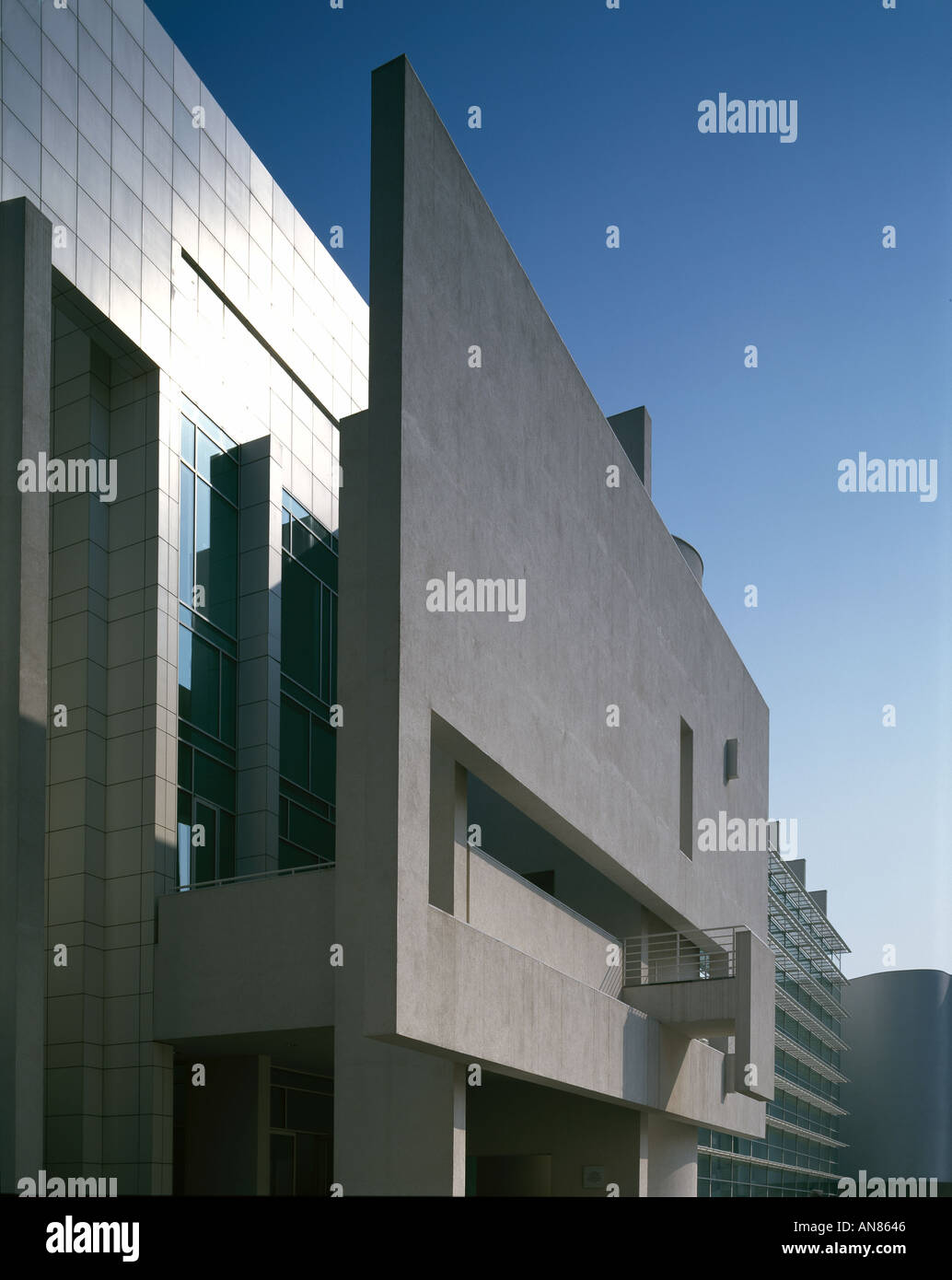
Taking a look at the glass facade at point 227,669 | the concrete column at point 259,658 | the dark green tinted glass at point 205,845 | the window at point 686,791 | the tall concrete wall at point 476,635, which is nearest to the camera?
the tall concrete wall at point 476,635

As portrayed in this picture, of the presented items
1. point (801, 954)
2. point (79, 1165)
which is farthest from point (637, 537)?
point (801, 954)

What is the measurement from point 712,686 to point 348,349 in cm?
1210

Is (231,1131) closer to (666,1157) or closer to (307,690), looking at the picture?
(307,690)

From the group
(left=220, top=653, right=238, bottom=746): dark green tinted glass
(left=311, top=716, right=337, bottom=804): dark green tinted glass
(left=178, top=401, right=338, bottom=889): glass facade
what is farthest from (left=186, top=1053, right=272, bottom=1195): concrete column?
(left=311, top=716, right=337, bottom=804): dark green tinted glass

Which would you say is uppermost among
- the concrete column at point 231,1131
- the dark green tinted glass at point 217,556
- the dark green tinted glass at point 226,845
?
the dark green tinted glass at point 217,556

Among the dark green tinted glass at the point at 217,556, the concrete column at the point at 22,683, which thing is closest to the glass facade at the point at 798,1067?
the dark green tinted glass at the point at 217,556

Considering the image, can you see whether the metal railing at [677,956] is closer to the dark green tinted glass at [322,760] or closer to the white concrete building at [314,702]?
the white concrete building at [314,702]

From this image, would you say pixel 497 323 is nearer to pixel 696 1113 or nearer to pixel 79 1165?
pixel 79 1165

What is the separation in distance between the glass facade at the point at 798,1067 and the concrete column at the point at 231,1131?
22.0 m

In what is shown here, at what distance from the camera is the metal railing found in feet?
85.0

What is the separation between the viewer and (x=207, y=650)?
73.9ft

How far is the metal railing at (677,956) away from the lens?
1021 inches

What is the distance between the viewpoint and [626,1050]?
22.4 m

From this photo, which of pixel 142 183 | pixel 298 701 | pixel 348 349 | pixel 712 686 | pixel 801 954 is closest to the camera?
pixel 142 183
